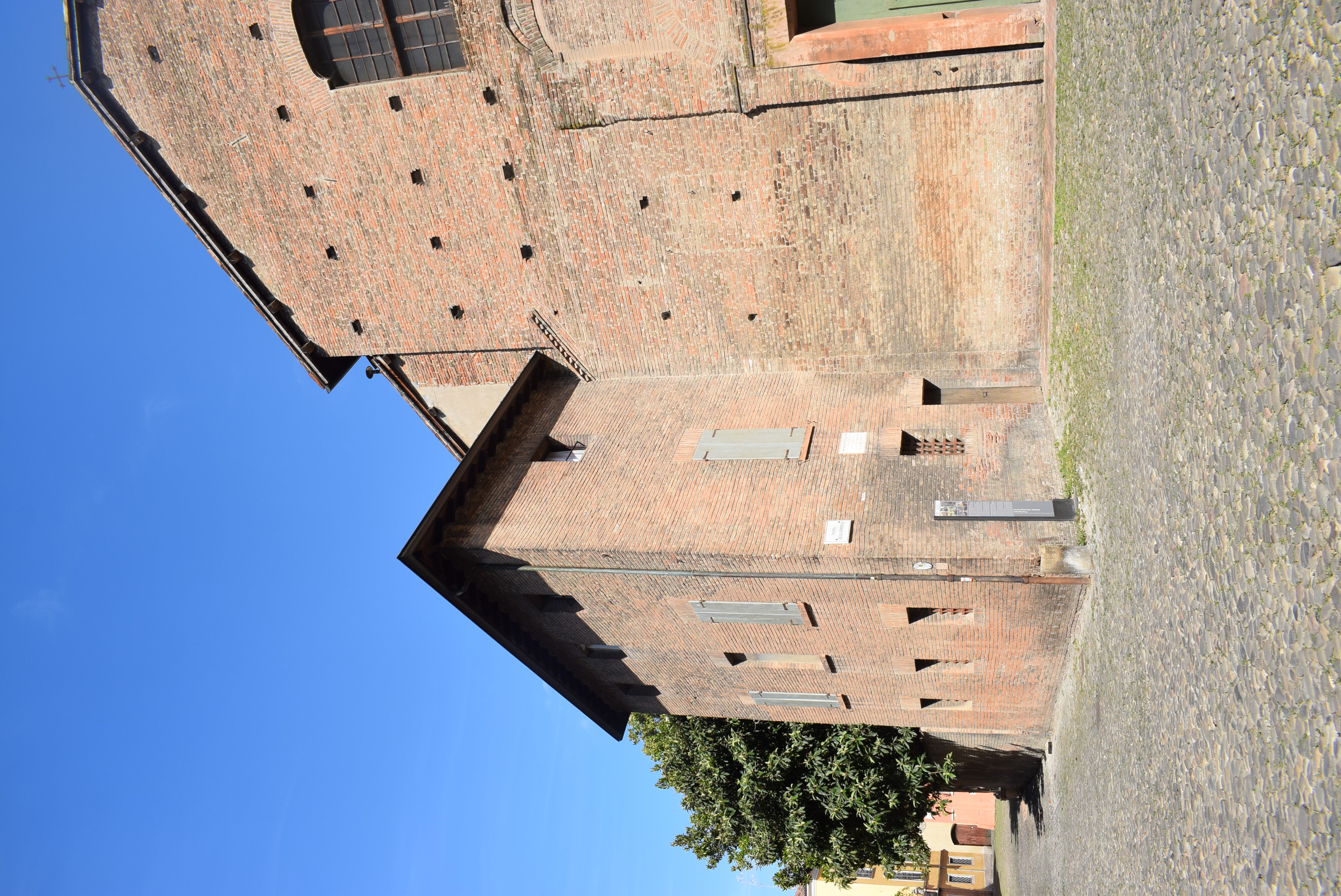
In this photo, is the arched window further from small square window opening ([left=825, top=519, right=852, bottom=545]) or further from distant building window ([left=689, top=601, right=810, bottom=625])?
distant building window ([left=689, top=601, right=810, bottom=625])

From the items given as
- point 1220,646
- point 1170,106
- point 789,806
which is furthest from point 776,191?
point 789,806

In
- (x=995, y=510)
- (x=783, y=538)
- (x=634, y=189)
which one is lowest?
(x=783, y=538)

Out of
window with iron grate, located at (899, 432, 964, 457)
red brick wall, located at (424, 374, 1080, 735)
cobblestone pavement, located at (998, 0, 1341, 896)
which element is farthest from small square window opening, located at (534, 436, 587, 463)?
cobblestone pavement, located at (998, 0, 1341, 896)

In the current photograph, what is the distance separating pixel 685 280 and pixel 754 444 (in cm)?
310

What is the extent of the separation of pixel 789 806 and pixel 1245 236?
15.4m

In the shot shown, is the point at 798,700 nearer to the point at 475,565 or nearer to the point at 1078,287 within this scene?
the point at 475,565

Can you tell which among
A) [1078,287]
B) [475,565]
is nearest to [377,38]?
[475,565]

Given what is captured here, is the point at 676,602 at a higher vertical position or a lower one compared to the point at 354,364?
lower

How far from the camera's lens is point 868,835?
18641 millimetres

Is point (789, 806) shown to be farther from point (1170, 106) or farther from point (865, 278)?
point (1170, 106)

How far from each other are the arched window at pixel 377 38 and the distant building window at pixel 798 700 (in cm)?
1234

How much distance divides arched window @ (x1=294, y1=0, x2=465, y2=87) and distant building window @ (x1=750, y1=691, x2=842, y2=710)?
12344mm

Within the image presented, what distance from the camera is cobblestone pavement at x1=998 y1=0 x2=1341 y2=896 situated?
17.4ft

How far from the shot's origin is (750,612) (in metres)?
13.0
